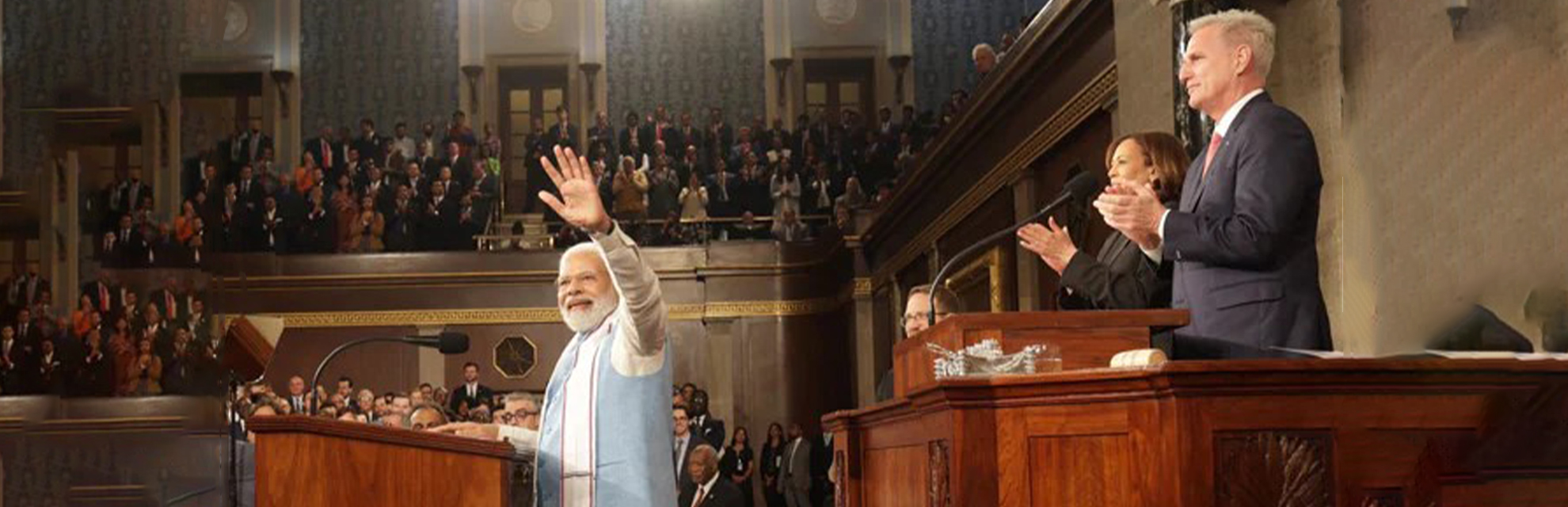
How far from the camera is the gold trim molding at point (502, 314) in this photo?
16.0 metres

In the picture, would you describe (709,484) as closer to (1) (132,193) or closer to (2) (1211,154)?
(2) (1211,154)

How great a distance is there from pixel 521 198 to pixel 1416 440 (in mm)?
16013

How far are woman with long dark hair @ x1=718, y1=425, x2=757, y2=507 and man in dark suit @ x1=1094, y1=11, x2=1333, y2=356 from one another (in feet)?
35.4

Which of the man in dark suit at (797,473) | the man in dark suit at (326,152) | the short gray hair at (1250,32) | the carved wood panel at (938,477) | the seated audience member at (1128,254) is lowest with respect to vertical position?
the man in dark suit at (797,473)

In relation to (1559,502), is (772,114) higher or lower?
higher

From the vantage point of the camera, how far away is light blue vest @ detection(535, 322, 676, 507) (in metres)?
4.21

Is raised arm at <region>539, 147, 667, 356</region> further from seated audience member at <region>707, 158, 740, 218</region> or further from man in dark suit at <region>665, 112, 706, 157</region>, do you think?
man in dark suit at <region>665, 112, 706, 157</region>

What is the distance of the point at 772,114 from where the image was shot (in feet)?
62.1

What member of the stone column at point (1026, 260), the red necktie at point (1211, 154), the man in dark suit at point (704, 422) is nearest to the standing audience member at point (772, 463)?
the man in dark suit at point (704, 422)

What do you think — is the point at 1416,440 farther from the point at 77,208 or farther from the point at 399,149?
the point at 399,149

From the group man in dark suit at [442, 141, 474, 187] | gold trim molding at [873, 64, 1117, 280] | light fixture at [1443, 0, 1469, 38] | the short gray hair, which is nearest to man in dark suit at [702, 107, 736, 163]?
man in dark suit at [442, 141, 474, 187]

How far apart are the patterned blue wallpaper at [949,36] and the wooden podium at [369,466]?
49.6ft

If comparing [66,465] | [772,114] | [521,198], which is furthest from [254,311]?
[66,465]

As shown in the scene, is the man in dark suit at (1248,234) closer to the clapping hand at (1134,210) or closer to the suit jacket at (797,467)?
the clapping hand at (1134,210)
